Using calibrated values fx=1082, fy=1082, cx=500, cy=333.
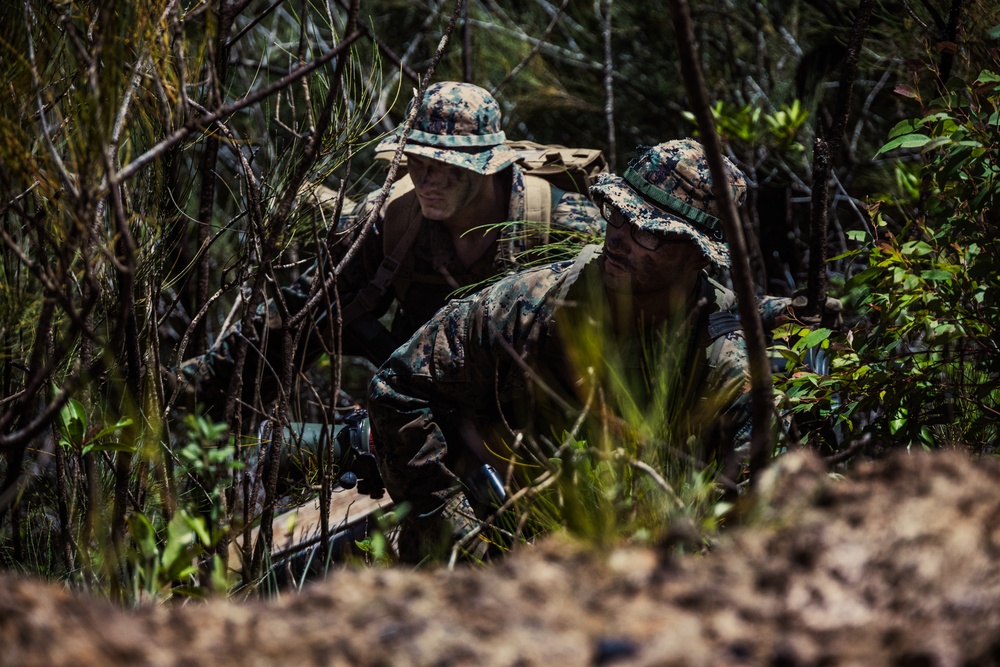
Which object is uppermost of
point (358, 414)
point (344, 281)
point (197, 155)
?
point (197, 155)

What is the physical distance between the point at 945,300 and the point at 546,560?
1400mm

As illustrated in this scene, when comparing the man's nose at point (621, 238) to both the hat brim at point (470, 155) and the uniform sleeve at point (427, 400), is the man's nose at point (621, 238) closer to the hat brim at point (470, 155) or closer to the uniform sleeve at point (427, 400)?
the uniform sleeve at point (427, 400)

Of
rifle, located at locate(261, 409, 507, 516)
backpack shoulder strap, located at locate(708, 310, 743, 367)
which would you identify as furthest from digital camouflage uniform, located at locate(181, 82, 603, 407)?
backpack shoulder strap, located at locate(708, 310, 743, 367)

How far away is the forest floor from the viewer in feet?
2.81

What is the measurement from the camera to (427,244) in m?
3.82

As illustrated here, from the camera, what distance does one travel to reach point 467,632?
887 mm

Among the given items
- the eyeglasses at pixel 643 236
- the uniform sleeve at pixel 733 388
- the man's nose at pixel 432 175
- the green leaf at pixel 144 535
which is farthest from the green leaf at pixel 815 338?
the man's nose at pixel 432 175

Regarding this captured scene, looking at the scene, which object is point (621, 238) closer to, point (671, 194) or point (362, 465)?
point (671, 194)

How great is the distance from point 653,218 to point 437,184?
4.19 ft

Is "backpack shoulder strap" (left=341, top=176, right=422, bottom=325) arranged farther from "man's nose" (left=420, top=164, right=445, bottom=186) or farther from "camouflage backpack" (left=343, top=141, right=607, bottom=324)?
"man's nose" (left=420, top=164, right=445, bottom=186)

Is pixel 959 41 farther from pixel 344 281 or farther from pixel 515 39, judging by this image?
pixel 515 39

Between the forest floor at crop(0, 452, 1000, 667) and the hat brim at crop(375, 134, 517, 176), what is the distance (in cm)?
273

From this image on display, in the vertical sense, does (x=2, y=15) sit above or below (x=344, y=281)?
above

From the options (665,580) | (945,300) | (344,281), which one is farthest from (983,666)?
(344,281)
